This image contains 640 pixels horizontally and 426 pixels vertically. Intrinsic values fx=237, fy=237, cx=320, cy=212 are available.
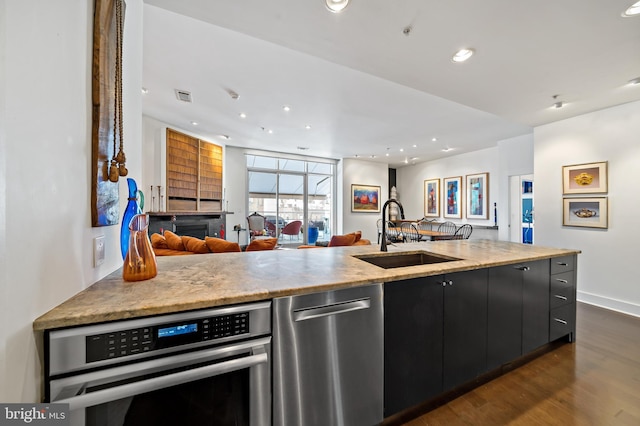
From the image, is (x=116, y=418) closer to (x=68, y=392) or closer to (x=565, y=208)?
(x=68, y=392)

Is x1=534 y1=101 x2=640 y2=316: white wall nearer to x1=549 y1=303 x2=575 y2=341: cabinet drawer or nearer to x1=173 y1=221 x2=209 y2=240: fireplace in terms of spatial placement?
x1=549 y1=303 x2=575 y2=341: cabinet drawer

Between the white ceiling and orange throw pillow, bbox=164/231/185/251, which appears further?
orange throw pillow, bbox=164/231/185/251

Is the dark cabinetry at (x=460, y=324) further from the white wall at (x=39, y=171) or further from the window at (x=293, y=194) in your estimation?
the window at (x=293, y=194)

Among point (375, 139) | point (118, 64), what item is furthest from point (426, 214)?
point (118, 64)

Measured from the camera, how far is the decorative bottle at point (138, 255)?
1.11 metres

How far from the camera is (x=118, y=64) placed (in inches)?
47.5

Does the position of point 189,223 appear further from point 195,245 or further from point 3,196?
point 3,196

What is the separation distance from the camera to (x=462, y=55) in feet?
6.98

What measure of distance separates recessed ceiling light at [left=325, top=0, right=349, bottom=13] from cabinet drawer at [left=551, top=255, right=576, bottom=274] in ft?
8.74

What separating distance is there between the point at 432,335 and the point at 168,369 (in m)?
1.39

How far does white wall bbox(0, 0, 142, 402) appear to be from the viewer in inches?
24.0

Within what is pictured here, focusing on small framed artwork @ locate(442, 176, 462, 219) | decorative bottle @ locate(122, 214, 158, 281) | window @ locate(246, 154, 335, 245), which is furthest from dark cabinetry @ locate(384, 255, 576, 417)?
window @ locate(246, 154, 335, 245)

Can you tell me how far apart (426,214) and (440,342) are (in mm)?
6949

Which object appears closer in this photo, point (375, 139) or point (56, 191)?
point (56, 191)
